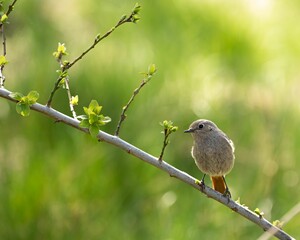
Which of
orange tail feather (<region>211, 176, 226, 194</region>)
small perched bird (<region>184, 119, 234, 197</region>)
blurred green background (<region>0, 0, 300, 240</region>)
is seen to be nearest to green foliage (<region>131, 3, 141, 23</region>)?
small perched bird (<region>184, 119, 234, 197</region>)

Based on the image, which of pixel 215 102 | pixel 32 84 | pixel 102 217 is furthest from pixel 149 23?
pixel 102 217

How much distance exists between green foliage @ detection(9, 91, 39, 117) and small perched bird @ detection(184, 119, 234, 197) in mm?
1302

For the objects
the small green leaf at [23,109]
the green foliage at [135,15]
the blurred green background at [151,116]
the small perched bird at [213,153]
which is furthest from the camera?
the blurred green background at [151,116]

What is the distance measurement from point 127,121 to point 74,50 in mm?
657

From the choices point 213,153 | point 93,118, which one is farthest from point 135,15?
point 213,153

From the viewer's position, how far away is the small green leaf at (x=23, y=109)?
2229 millimetres

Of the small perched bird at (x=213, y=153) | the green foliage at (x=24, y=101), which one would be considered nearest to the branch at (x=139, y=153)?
the green foliage at (x=24, y=101)

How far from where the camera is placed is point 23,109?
2.23 metres

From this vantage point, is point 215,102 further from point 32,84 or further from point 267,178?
point 32,84

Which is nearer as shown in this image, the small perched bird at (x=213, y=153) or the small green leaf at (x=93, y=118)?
the small green leaf at (x=93, y=118)

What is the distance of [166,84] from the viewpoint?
19.6ft

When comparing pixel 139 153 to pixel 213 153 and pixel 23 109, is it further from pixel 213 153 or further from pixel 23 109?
pixel 213 153

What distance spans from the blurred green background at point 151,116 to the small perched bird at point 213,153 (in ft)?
4.25

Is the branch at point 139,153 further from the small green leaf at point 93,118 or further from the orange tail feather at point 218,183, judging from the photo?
the orange tail feather at point 218,183
